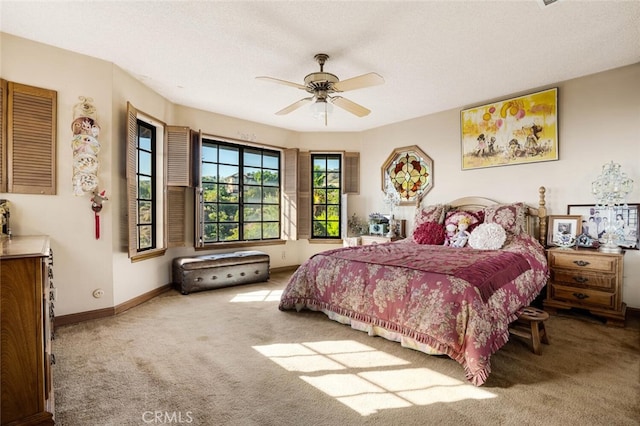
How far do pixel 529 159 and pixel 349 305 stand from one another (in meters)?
3.03

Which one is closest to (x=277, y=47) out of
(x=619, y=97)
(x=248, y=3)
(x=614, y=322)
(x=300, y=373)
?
(x=248, y=3)

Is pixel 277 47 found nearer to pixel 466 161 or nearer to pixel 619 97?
pixel 466 161

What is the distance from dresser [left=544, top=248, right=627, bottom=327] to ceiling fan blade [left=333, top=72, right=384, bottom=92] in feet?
8.75

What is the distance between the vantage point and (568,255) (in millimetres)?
3283

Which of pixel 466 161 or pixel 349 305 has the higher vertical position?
pixel 466 161

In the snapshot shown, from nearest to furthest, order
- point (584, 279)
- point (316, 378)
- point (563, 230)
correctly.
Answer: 1. point (316, 378)
2. point (584, 279)
3. point (563, 230)

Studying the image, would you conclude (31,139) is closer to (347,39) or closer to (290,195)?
(347,39)

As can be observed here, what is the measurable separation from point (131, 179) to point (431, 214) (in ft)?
12.8

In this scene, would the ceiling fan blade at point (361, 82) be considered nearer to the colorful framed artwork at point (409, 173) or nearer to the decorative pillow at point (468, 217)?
the decorative pillow at point (468, 217)

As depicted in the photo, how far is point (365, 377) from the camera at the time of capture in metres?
2.13

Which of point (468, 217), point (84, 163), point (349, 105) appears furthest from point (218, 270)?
point (468, 217)

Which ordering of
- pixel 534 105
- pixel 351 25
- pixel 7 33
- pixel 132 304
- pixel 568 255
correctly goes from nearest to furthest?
pixel 351 25
pixel 7 33
pixel 568 255
pixel 132 304
pixel 534 105

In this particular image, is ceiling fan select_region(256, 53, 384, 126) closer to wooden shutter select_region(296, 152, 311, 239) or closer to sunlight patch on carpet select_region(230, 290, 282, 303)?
sunlight patch on carpet select_region(230, 290, 282, 303)

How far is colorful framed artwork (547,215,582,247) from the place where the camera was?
3422 mm
